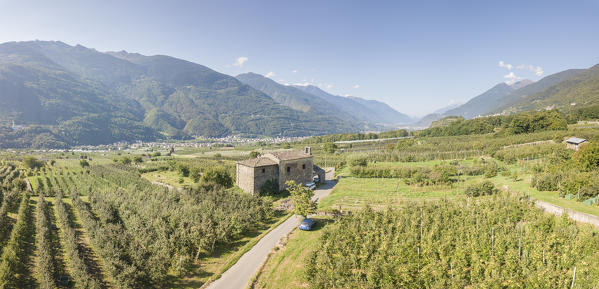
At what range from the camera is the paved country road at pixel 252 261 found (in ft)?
62.3

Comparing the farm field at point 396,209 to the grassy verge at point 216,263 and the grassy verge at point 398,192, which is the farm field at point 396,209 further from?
the grassy verge at point 216,263

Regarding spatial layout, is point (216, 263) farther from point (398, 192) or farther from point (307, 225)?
point (398, 192)

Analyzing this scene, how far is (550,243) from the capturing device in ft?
55.2

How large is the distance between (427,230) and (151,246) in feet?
82.9

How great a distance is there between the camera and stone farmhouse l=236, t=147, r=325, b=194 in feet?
137

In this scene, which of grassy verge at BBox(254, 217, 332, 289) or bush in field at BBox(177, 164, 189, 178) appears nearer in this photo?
grassy verge at BBox(254, 217, 332, 289)

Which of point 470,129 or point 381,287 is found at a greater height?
point 470,129

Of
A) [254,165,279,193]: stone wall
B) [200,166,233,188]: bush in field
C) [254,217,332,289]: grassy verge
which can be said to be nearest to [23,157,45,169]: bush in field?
[200,166,233,188]: bush in field

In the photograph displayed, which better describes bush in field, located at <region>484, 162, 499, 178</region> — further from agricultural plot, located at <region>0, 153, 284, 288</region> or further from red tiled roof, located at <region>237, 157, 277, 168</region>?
red tiled roof, located at <region>237, 157, 277, 168</region>

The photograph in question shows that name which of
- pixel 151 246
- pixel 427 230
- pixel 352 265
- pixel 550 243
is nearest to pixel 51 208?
pixel 151 246

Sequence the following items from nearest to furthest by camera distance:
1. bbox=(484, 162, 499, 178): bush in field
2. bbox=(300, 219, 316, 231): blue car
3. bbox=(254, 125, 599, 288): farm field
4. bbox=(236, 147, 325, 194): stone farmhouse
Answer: bbox=(254, 125, 599, 288): farm field < bbox=(300, 219, 316, 231): blue car < bbox=(484, 162, 499, 178): bush in field < bbox=(236, 147, 325, 194): stone farmhouse

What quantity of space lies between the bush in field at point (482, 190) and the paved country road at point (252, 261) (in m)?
22.0

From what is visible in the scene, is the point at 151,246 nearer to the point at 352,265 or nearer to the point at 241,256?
the point at 241,256

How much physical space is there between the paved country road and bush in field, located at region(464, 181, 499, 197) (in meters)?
22.0
